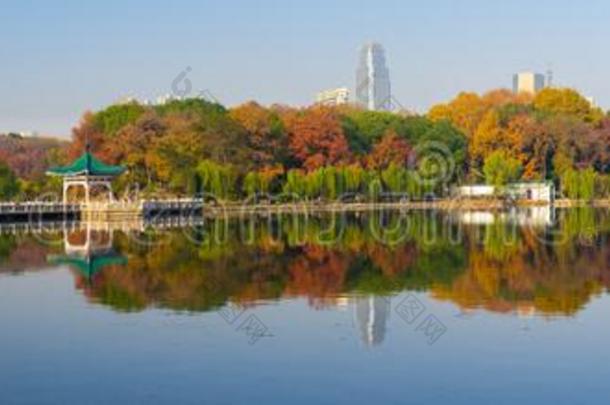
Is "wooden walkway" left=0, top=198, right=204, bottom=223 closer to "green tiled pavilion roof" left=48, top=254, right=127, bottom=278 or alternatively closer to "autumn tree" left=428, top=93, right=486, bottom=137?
"green tiled pavilion roof" left=48, top=254, right=127, bottom=278

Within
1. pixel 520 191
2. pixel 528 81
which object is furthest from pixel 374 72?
pixel 520 191

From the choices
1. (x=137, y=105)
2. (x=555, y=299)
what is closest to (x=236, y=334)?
(x=555, y=299)

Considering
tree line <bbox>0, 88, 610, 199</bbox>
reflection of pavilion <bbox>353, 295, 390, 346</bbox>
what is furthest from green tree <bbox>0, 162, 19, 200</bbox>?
reflection of pavilion <bbox>353, 295, 390, 346</bbox>

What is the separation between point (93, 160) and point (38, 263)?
71.3 feet

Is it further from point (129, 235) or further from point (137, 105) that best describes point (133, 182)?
point (129, 235)

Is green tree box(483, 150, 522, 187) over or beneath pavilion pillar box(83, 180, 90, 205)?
over

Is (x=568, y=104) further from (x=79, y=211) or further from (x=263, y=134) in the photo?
(x=79, y=211)

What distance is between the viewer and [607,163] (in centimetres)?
6794

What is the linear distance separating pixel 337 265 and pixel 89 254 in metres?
6.93

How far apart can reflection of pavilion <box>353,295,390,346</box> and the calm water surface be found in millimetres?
30

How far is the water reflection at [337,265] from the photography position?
1648 cm

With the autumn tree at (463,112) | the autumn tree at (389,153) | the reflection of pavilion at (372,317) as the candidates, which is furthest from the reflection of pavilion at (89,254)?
the autumn tree at (463,112)

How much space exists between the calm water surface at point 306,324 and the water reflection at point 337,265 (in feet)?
0.23

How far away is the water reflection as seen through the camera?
16484 mm
